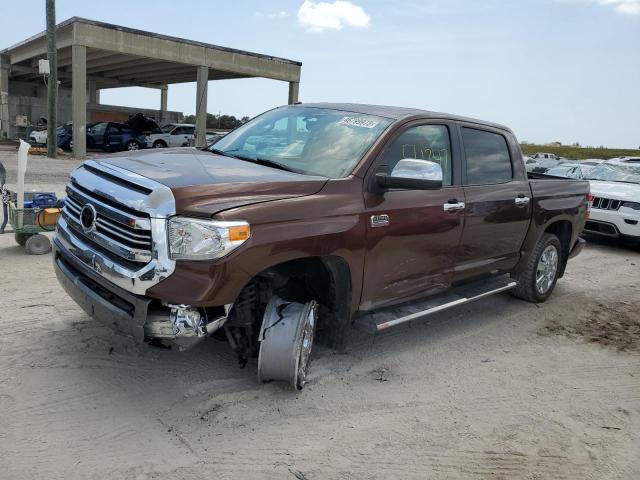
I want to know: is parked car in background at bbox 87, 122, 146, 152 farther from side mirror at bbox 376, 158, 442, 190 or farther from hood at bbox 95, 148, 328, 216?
side mirror at bbox 376, 158, 442, 190

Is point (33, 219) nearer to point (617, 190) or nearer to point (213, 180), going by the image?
point (213, 180)

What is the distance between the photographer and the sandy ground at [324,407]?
296cm

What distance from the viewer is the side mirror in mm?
3697

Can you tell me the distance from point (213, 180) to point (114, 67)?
106ft

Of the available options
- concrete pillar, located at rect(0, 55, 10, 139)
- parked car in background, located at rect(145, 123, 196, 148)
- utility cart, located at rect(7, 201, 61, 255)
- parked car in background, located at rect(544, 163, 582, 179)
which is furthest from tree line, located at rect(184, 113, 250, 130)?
utility cart, located at rect(7, 201, 61, 255)

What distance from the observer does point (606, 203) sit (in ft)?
32.6

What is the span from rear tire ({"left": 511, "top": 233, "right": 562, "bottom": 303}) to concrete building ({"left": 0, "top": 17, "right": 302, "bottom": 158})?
A: 17.6m

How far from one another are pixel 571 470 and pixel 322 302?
1769 millimetres

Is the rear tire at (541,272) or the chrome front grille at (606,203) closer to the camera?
the rear tire at (541,272)

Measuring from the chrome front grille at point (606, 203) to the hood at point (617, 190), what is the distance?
0.18ft

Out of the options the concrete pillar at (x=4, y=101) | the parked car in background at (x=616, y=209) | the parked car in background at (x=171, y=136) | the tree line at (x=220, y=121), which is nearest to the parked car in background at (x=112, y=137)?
the parked car in background at (x=171, y=136)

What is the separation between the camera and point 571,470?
3.10 metres

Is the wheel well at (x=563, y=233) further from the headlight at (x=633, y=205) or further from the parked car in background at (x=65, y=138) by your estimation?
the parked car in background at (x=65, y=138)

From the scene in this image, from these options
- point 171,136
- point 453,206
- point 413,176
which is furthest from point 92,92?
point 413,176
